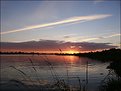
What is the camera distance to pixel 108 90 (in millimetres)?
9203

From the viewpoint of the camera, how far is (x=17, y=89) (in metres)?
15.5

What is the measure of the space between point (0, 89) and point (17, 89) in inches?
49.5

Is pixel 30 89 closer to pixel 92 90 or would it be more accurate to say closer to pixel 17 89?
pixel 17 89

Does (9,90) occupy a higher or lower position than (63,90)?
higher

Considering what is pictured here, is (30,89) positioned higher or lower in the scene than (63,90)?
higher

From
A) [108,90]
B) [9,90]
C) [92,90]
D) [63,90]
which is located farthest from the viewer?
[9,90]

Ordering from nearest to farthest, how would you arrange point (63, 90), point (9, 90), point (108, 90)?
1. point (63, 90)
2. point (108, 90)
3. point (9, 90)

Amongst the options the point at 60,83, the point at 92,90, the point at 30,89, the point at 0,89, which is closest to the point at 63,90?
the point at 60,83

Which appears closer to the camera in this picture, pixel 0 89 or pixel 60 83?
pixel 60 83

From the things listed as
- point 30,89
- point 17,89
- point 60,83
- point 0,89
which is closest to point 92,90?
point 30,89

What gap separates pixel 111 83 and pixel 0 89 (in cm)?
906

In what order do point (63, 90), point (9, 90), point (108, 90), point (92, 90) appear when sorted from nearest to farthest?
point (63, 90)
point (108, 90)
point (92, 90)
point (9, 90)

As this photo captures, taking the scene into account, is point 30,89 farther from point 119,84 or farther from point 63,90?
point 63,90

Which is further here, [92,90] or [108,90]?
[92,90]
